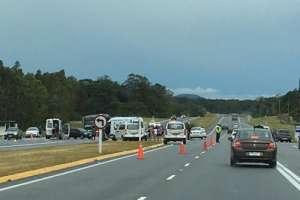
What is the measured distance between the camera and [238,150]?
29.2m

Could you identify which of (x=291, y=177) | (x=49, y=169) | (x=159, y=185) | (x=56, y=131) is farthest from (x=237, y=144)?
(x=56, y=131)

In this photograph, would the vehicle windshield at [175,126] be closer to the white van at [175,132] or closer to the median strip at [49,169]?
the white van at [175,132]

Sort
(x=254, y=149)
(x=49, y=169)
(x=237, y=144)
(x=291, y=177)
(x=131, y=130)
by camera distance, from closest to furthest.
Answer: (x=291, y=177), (x=49, y=169), (x=254, y=149), (x=237, y=144), (x=131, y=130)

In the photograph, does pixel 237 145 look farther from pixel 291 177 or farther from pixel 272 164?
pixel 291 177

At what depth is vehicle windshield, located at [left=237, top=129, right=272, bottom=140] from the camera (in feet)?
96.9

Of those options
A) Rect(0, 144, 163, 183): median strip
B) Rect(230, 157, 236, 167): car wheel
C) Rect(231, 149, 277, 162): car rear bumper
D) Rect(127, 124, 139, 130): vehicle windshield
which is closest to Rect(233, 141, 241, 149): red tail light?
Rect(231, 149, 277, 162): car rear bumper

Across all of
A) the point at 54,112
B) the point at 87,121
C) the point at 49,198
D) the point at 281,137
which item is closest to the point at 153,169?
the point at 49,198

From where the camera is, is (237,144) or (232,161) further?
(232,161)

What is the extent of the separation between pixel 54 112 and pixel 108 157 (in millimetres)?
117783

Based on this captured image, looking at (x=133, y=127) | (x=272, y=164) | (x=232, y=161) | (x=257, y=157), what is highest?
A: (x=133, y=127)

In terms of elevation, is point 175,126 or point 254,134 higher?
point 175,126

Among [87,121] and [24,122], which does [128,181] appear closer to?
[87,121]

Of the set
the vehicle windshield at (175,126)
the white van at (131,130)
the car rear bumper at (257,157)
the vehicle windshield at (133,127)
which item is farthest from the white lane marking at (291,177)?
the vehicle windshield at (133,127)

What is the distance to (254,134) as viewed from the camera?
2973cm
